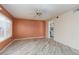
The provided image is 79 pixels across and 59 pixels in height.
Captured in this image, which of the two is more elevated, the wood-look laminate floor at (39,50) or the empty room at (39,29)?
the empty room at (39,29)

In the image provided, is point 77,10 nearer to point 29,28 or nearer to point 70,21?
point 70,21

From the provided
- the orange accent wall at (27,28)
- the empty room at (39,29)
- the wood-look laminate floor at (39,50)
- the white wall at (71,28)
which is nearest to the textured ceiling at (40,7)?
the empty room at (39,29)

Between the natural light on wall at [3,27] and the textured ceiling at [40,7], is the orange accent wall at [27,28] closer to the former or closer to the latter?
the natural light on wall at [3,27]

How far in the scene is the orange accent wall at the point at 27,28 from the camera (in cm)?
1090

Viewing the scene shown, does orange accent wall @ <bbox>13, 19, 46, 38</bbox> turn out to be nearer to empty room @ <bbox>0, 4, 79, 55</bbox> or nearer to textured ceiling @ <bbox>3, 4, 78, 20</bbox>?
empty room @ <bbox>0, 4, 79, 55</bbox>

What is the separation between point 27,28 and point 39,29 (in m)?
1.81

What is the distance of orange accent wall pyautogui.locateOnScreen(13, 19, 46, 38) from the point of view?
10.9 metres

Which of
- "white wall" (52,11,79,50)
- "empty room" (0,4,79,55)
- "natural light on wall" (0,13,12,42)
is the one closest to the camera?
"empty room" (0,4,79,55)

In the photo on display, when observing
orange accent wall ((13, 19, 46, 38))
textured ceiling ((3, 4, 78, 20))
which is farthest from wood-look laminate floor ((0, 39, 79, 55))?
orange accent wall ((13, 19, 46, 38))

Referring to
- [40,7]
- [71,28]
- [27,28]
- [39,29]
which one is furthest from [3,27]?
[39,29]

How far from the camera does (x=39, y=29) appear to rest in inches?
521
